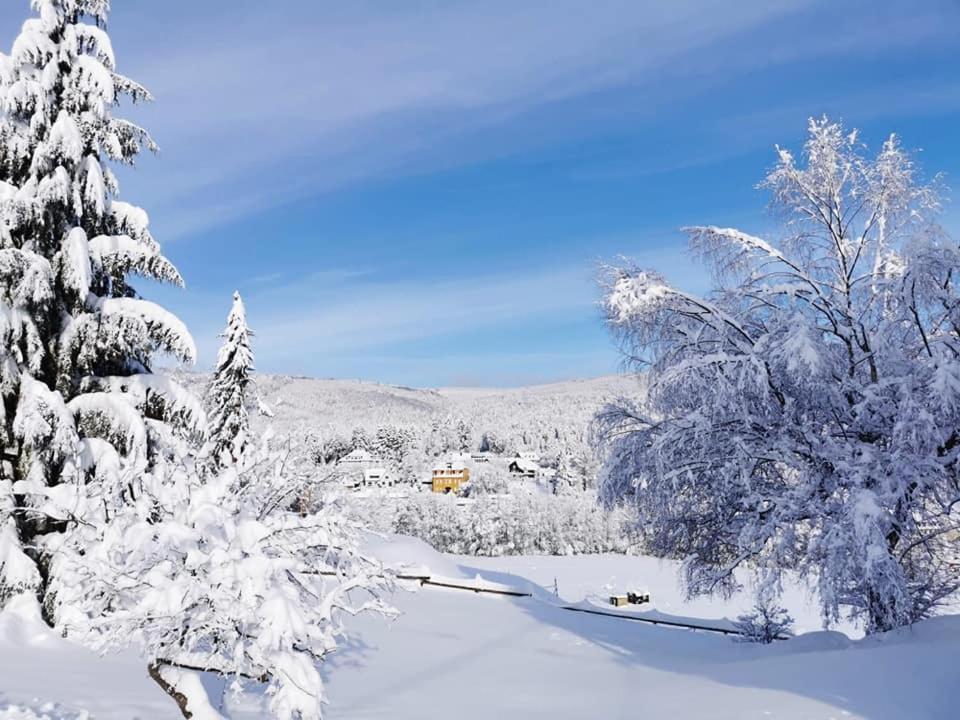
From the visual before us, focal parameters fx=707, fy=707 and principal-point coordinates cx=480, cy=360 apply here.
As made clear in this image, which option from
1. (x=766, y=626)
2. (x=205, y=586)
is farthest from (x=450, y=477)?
(x=205, y=586)

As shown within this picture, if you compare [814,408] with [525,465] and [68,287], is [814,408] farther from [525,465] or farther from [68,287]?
[525,465]

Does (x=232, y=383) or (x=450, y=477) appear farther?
(x=450, y=477)

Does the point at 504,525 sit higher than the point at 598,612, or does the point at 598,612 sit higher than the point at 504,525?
the point at 598,612

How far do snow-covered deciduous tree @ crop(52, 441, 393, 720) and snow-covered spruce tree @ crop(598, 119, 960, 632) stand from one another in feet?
20.6

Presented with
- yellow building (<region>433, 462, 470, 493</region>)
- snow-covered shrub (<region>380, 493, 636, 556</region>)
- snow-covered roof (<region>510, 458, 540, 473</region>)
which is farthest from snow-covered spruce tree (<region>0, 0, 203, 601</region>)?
snow-covered roof (<region>510, 458, 540, 473</region>)

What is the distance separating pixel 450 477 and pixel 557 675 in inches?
3292

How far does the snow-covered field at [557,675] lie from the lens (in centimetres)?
767

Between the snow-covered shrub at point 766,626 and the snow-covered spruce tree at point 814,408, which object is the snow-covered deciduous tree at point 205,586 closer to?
the snow-covered spruce tree at point 814,408

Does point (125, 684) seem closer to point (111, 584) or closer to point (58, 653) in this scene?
point (58, 653)

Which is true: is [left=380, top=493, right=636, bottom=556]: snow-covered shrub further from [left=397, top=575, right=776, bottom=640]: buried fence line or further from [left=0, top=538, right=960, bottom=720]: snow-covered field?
[left=0, top=538, right=960, bottom=720]: snow-covered field

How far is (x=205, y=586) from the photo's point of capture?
5219 mm

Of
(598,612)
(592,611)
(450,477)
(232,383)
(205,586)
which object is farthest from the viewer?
(450,477)

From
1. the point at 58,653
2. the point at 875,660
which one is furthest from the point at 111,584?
the point at 875,660

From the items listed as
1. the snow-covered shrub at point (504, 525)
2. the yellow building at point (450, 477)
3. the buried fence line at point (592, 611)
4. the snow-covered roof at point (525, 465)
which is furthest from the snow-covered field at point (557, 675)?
the snow-covered roof at point (525, 465)
